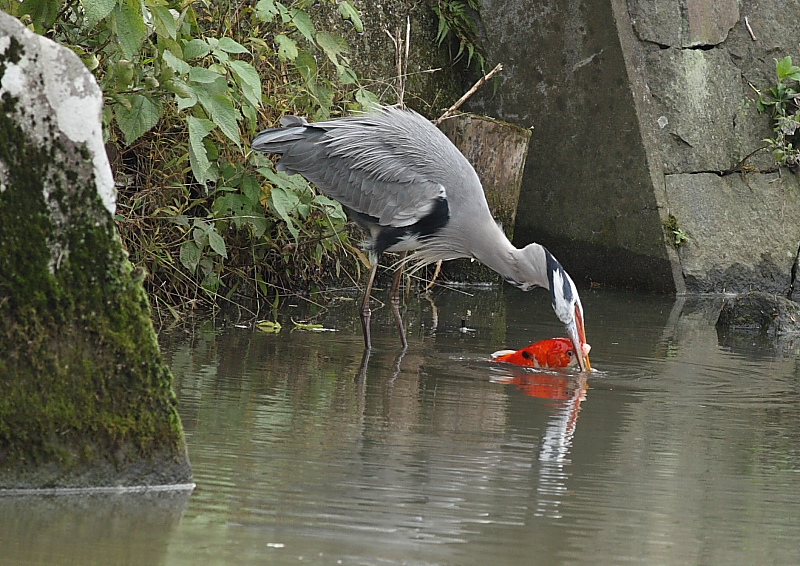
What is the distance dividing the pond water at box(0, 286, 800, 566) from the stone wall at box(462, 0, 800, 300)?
2.94m

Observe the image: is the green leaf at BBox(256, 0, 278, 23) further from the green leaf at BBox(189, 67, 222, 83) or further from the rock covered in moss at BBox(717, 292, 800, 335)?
the rock covered in moss at BBox(717, 292, 800, 335)

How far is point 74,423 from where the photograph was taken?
2893 mm

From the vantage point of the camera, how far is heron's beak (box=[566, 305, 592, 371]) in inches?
221

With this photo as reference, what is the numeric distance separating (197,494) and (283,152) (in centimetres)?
375

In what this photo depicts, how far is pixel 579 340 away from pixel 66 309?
3.27 meters

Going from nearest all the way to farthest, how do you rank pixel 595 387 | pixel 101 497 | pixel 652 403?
1. pixel 101 497
2. pixel 652 403
3. pixel 595 387

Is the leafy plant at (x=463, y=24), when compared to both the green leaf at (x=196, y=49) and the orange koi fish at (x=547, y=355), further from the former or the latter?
the green leaf at (x=196, y=49)

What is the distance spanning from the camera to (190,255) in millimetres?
6340

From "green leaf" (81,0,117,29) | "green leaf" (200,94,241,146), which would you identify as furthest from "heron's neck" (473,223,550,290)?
"green leaf" (81,0,117,29)

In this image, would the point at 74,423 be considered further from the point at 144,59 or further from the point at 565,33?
the point at 565,33

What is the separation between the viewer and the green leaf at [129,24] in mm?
4176

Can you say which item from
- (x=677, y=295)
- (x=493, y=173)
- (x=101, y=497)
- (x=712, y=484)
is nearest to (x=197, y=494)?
(x=101, y=497)

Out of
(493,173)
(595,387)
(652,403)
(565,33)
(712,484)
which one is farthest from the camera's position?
(565,33)

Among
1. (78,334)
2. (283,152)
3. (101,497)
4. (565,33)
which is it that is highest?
(565,33)
